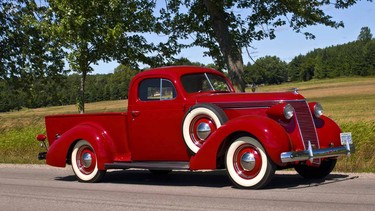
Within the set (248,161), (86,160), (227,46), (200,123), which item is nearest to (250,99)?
(200,123)

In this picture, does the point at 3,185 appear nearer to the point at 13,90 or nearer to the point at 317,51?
the point at 13,90

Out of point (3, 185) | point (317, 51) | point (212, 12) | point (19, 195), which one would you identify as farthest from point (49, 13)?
point (317, 51)

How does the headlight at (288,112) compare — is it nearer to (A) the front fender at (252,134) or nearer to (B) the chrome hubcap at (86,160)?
(A) the front fender at (252,134)

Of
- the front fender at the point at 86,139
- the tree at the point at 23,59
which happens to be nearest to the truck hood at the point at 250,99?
the front fender at the point at 86,139

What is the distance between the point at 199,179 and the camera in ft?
30.0

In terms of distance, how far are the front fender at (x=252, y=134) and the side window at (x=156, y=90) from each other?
49.4 inches

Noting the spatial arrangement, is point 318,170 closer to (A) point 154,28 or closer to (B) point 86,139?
(B) point 86,139

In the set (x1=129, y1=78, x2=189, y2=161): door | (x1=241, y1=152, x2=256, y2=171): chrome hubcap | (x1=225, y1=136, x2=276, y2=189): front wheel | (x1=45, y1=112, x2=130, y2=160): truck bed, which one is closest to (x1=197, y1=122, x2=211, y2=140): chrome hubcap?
(x1=129, y1=78, x2=189, y2=161): door

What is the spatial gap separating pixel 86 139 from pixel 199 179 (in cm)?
205

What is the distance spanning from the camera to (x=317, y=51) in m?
128

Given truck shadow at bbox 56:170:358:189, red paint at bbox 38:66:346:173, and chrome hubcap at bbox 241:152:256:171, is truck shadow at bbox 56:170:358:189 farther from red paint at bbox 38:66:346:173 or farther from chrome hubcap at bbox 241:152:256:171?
red paint at bbox 38:66:346:173

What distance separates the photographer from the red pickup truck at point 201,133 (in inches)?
283

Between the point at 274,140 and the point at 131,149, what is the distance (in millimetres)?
2787

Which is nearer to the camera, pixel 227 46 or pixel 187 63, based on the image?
pixel 227 46
